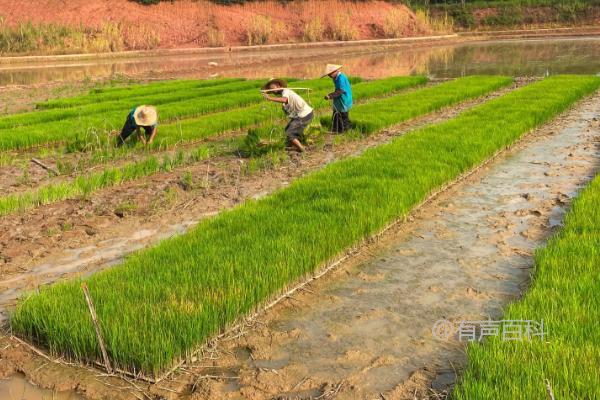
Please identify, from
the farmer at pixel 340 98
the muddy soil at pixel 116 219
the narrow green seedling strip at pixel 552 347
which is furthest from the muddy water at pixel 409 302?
the farmer at pixel 340 98

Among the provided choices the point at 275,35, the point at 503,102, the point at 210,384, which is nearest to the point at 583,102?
the point at 503,102

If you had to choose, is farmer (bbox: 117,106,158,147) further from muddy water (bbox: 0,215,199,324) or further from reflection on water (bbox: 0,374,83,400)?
reflection on water (bbox: 0,374,83,400)

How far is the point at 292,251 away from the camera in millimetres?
3764

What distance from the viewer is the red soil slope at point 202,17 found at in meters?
33.5

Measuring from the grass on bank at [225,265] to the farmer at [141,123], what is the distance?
322cm

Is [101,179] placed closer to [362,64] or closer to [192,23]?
[362,64]

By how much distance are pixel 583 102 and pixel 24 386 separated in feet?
38.6

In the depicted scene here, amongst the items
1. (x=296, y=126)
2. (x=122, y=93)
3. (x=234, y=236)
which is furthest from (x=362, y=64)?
(x=234, y=236)

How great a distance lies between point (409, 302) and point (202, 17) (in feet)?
122

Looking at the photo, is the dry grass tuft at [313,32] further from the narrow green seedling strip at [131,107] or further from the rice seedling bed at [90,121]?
the rice seedling bed at [90,121]

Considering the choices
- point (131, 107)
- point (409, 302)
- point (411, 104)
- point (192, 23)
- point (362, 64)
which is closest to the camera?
point (409, 302)

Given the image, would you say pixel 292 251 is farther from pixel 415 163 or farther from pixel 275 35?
pixel 275 35

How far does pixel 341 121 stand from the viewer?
9078 mm

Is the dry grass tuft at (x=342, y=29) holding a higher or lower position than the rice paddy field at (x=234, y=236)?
higher
